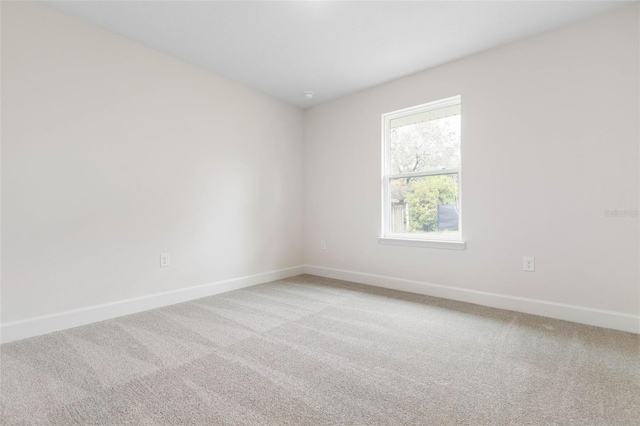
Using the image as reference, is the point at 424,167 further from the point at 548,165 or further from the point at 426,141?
the point at 548,165

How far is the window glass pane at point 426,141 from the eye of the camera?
3084mm

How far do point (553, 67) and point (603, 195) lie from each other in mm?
1083

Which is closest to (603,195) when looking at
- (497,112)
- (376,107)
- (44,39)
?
(497,112)

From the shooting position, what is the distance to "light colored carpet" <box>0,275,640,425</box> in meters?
1.29

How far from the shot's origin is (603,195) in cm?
226

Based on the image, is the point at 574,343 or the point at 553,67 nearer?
the point at 574,343

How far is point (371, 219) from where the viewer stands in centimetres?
360

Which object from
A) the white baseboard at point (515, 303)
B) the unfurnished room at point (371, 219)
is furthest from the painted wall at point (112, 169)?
the white baseboard at point (515, 303)

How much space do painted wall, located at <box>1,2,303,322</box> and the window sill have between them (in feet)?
5.05

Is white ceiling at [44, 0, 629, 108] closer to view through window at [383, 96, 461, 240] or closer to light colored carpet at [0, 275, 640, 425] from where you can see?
view through window at [383, 96, 461, 240]

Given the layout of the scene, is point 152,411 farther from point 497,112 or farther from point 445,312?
point 497,112

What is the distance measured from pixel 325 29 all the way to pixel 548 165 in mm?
2103

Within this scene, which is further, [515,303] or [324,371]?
[515,303]

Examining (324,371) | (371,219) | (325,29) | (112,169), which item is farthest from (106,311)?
(325,29)
